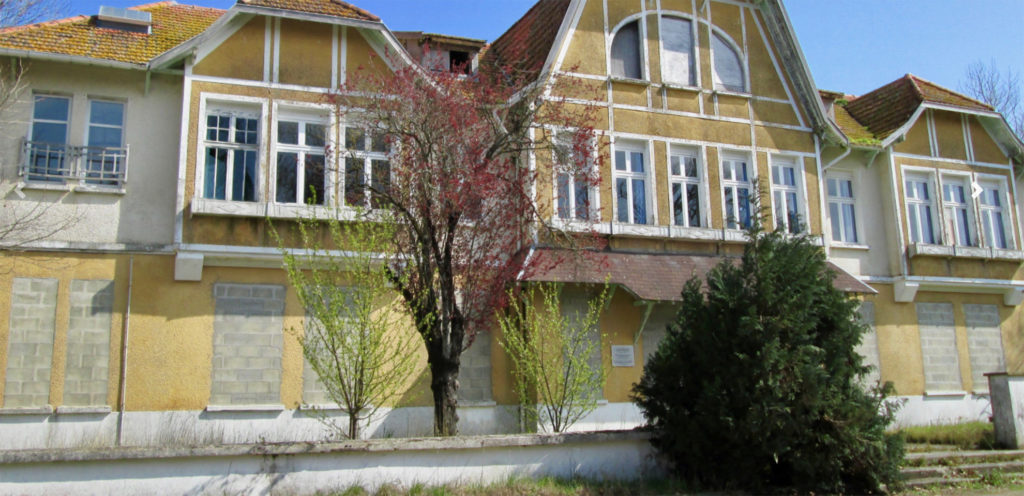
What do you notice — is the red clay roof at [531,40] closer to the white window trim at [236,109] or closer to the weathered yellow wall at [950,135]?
the white window trim at [236,109]

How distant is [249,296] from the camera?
14.5 metres

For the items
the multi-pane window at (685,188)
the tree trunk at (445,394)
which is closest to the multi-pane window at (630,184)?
the multi-pane window at (685,188)

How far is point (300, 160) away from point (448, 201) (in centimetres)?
470

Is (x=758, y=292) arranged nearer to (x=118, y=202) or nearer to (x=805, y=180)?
(x=805, y=180)

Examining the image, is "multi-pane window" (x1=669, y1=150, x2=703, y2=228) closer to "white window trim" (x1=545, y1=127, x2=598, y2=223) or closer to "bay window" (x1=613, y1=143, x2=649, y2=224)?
"bay window" (x1=613, y1=143, x2=649, y2=224)

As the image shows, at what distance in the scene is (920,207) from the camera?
1992 centimetres

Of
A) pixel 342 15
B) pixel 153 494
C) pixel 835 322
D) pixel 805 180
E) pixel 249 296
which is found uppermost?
pixel 342 15

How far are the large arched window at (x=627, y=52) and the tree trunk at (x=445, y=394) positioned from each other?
8.32 meters

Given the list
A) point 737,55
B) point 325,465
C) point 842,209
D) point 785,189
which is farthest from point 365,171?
point 842,209

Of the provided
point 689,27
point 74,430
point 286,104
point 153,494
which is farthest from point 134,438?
point 689,27

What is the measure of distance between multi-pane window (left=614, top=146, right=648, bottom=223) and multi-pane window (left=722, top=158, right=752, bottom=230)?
1821 millimetres

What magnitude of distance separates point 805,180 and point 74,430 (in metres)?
14.7

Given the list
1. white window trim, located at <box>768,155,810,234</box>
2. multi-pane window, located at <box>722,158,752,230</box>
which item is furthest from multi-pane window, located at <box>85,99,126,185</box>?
white window trim, located at <box>768,155,810,234</box>

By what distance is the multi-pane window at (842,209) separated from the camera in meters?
19.3
